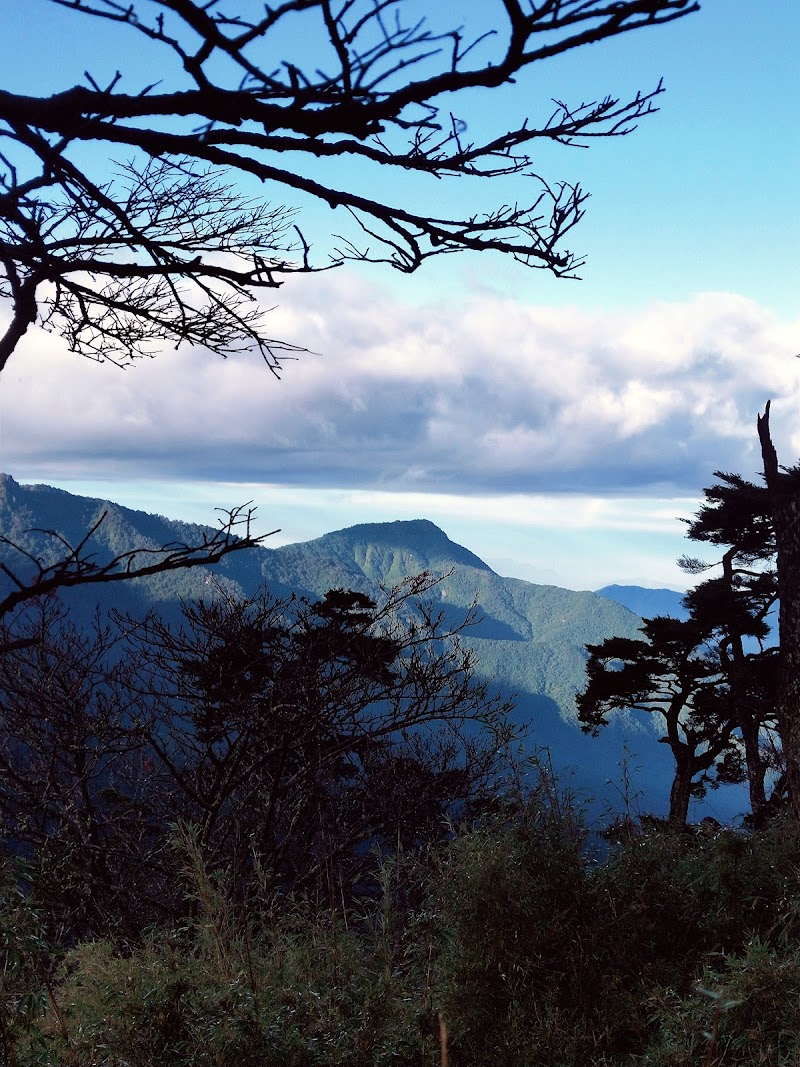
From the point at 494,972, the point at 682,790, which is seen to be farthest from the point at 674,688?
the point at 494,972

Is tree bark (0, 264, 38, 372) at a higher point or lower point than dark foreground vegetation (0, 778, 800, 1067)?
higher

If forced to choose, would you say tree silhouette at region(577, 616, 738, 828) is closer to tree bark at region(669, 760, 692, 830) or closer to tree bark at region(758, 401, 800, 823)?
tree bark at region(669, 760, 692, 830)

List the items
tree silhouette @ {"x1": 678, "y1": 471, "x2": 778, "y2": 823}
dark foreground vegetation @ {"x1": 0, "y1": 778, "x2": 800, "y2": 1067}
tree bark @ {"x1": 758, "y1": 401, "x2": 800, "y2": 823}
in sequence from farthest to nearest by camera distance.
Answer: tree silhouette @ {"x1": 678, "y1": 471, "x2": 778, "y2": 823} → tree bark @ {"x1": 758, "y1": 401, "x2": 800, "y2": 823} → dark foreground vegetation @ {"x1": 0, "y1": 778, "x2": 800, "y2": 1067}

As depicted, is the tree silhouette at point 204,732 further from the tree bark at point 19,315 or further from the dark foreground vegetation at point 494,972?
the tree bark at point 19,315

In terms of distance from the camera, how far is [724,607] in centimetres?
1927

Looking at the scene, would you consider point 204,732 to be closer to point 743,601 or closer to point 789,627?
point 789,627

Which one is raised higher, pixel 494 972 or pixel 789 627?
pixel 789 627

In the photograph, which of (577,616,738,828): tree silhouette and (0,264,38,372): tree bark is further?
(577,616,738,828): tree silhouette

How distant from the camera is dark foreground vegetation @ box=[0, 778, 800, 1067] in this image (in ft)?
10.1

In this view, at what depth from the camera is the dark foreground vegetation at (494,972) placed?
309cm

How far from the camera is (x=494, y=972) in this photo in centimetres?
363

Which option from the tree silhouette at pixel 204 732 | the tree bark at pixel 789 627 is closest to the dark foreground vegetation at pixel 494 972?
the tree silhouette at pixel 204 732

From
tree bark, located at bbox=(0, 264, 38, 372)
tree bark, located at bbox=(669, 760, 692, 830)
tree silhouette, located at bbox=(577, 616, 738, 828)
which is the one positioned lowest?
tree bark, located at bbox=(669, 760, 692, 830)

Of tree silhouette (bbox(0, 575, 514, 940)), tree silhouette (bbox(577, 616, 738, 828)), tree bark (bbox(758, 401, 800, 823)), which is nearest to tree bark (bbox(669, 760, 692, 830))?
tree silhouette (bbox(577, 616, 738, 828))
